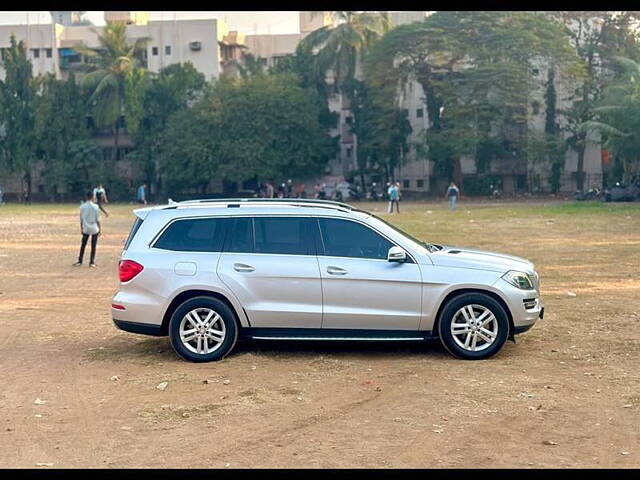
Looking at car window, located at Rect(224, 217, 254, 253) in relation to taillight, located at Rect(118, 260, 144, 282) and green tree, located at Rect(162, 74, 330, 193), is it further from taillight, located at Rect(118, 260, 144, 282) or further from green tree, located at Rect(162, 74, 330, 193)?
green tree, located at Rect(162, 74, 330, 193)

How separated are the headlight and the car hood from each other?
0.20 ft

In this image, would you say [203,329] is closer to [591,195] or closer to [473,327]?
[473,327]

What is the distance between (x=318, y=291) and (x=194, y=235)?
59.0 inches

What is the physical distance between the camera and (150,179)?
72.9 m

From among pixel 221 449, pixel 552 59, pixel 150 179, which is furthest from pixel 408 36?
pixel 221 449

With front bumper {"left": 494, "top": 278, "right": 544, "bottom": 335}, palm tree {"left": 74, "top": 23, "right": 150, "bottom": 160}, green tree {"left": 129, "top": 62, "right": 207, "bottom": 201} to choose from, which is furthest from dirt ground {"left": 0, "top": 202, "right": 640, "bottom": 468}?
palm tree {"left": 74, "top": 23, "right": 150, "bottom": 160}

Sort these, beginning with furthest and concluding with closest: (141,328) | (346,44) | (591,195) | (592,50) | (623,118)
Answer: (346,44) < (592,50) < (591,195) < (623,118) < (141,328)

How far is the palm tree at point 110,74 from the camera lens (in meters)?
70.7

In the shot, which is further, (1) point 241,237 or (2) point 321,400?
(1) point 241,237

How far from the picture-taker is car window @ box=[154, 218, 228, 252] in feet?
32.3

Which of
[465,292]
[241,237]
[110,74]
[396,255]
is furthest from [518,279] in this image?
[110,74]

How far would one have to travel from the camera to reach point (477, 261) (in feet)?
32.1

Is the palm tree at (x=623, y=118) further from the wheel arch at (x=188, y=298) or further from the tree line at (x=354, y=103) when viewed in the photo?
the wheel arch at (x=188, y=298)

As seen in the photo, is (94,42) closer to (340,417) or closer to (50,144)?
(50,144)
